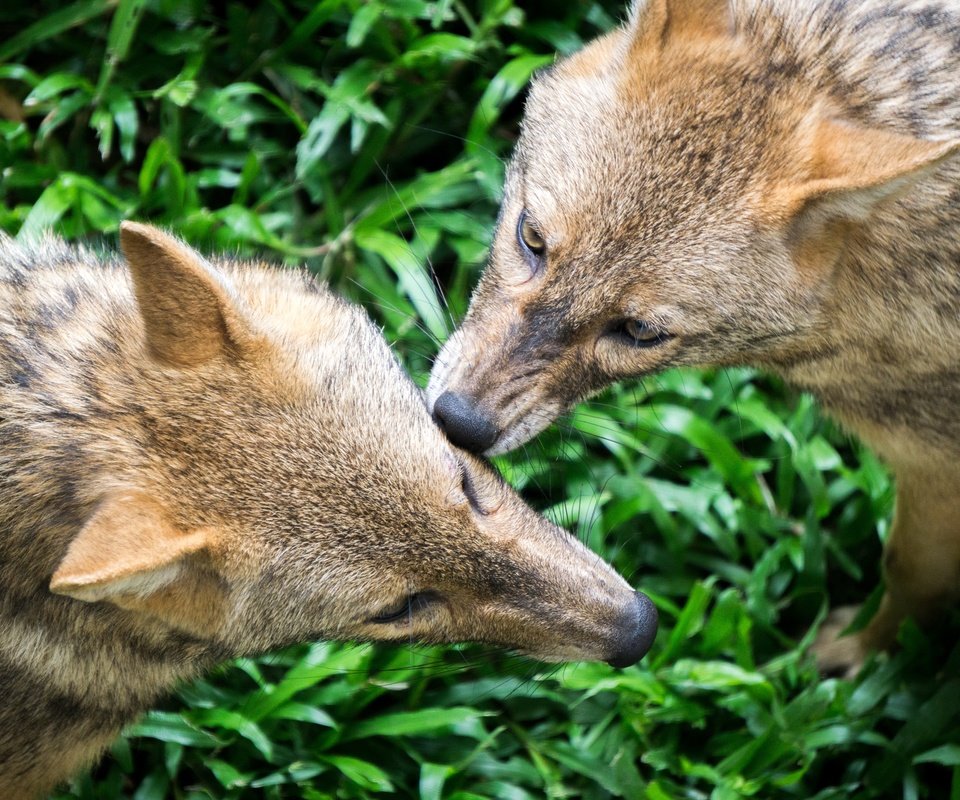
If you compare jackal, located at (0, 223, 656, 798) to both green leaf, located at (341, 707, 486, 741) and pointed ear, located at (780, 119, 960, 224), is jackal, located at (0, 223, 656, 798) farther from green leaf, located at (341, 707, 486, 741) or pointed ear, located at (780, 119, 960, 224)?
pointed ear, located at (780, 119, 960, 224)

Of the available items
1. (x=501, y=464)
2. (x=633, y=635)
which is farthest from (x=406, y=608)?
(x=501, y=464)

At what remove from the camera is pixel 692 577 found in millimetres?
5367

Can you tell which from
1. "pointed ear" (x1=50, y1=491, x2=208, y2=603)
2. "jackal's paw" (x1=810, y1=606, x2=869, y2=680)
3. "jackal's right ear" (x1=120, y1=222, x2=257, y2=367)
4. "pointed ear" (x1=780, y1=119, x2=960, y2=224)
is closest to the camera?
"pointed ear" (x1=50, y1=491, x2=208, y2=603)

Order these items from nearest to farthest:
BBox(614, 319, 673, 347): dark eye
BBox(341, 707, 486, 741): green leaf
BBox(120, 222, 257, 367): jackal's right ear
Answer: BBox(120, 222, 257, 367): jackal's right ear
BBox(614, 319, 673, 347): dark eye
BBox(341, 707, 486, 741): green leaf

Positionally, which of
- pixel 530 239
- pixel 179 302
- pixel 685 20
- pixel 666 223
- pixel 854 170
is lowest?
pixel 179 302

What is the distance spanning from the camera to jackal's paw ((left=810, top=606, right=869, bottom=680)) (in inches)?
201

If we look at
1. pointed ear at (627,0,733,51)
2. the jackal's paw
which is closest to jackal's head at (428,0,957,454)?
pointed ear at (627,0,733,51)

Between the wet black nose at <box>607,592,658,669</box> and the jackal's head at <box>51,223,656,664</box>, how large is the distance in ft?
0.67

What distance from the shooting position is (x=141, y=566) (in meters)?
2.69

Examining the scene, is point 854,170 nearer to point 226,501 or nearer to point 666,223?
point 666,223

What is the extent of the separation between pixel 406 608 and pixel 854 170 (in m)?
1.84

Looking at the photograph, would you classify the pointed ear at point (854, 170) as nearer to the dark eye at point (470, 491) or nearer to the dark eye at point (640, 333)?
the dark eye at point (640, 333)

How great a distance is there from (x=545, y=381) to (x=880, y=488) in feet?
7.45

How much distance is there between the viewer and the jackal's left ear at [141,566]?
266 cm
